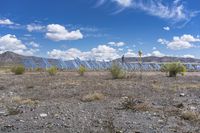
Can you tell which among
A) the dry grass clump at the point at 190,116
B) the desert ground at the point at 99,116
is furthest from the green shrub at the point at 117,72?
the dry grass clump at the point at 190,116

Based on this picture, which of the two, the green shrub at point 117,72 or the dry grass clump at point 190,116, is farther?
the green shrub at point 117,72

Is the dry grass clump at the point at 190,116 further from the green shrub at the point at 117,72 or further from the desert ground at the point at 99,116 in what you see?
the green shrub at the point at 117,72

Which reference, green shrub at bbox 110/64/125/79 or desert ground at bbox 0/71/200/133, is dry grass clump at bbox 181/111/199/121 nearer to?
desert ground at bbox 0/71/200/133

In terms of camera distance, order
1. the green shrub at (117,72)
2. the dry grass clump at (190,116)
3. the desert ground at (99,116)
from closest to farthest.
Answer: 1. the desert ground at (99,116)
2. the dry grass clump at (190,116)
3. the green shrub at (117,72)

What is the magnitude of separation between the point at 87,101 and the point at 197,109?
6.66 m

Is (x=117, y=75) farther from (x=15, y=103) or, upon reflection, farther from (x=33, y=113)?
(x=33, y=113)

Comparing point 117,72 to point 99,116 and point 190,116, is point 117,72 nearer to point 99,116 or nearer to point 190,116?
point 99,116

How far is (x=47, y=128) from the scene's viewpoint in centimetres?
1530

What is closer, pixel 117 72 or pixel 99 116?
pixel 99 116

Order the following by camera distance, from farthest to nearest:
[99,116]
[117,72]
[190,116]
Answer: [117,72]
[99,116]
[190,116]

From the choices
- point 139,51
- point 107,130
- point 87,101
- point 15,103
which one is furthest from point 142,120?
point 139,51

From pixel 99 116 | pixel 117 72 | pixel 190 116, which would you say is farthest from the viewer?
pixel 117 72

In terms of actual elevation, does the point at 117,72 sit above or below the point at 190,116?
above

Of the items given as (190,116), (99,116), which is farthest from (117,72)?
(190,116)
